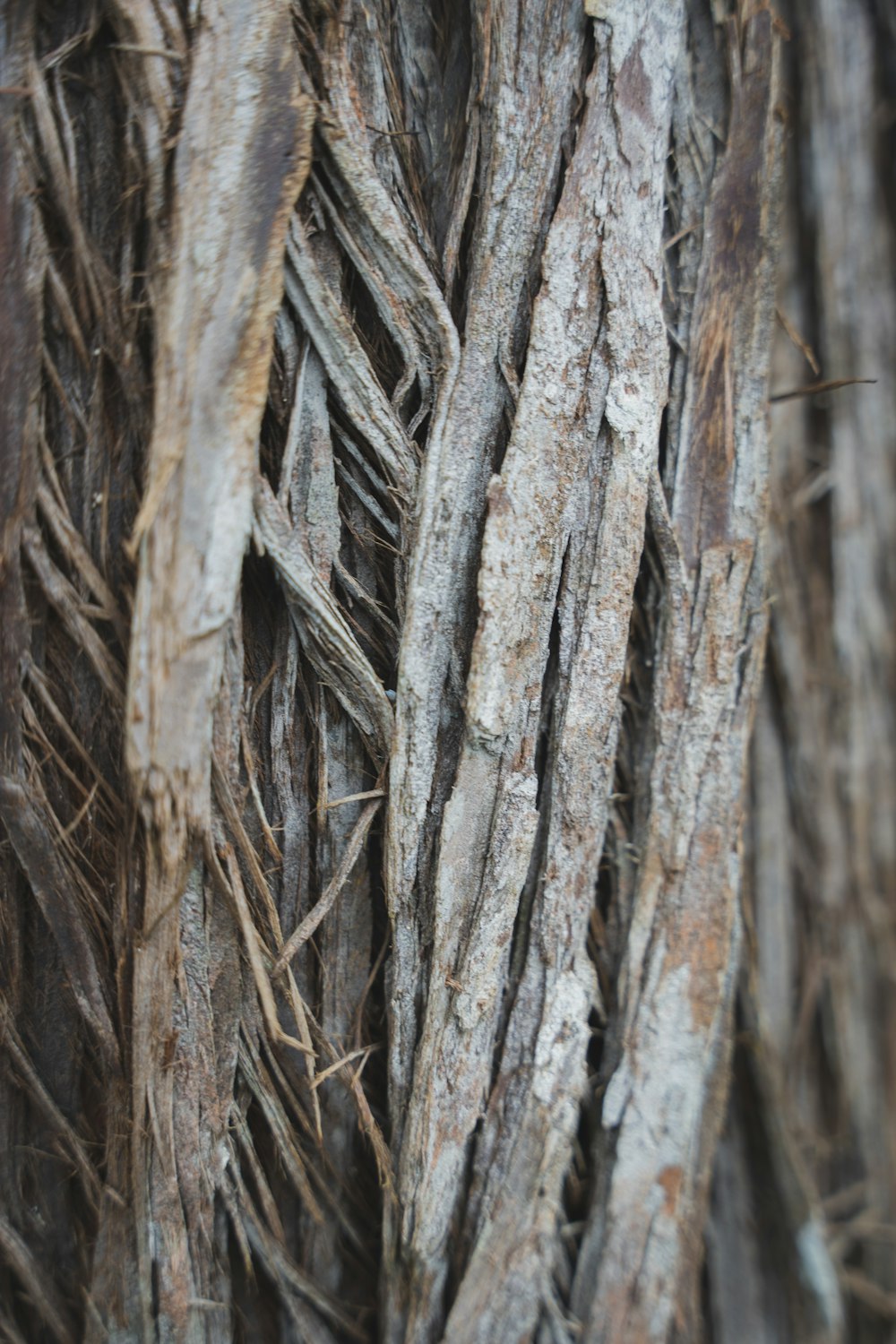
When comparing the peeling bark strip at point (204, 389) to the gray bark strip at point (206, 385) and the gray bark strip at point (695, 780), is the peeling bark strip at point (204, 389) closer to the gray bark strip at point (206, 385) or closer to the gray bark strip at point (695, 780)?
the gray bark strip at point (206, 385)

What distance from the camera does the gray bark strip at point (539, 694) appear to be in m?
0.57

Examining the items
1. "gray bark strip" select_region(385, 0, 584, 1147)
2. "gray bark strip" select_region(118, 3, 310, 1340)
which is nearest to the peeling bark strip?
"gray bark strip" select_region(118, 3, 310, 1340)

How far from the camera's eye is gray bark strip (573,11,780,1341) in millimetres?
618

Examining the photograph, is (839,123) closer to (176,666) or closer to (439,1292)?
(176,666)

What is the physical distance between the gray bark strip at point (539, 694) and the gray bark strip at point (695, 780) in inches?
2.1

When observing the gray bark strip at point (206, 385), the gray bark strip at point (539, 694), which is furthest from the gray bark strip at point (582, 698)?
the gray bark strip at point (206, 385)

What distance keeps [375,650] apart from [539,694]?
14 cm

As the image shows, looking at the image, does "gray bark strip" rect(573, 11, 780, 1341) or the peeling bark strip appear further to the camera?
"gray bark strip" rect(573, 11, 780, 1341)

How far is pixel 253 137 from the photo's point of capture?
53 cm

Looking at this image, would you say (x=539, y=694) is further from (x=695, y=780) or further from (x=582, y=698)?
(x=695, y=780)

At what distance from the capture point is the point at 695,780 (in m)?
0.64

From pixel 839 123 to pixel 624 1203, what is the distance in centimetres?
117

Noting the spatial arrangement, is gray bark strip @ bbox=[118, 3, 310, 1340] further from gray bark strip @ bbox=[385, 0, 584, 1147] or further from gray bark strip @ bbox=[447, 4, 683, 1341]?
gray bark strip @ bbox=[447, 4, 683, 1341]

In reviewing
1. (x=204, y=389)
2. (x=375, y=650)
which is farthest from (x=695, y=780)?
(x=204, y=389)
